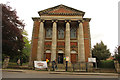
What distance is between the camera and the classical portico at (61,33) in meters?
24.2

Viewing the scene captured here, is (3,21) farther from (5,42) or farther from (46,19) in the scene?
(46,19)

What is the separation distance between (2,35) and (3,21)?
2.35 metres

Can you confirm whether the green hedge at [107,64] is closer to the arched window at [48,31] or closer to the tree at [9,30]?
the arched window at [48,31]

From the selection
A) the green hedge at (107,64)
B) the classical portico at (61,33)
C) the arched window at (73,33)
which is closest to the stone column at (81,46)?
the classical portico at (61,33)

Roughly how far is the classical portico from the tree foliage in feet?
34.7

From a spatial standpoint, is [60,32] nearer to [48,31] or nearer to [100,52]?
[48,31]

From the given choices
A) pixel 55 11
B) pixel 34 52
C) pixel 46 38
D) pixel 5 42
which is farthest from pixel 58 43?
pixel 5 42

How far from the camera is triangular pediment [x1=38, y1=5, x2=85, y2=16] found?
2488cm

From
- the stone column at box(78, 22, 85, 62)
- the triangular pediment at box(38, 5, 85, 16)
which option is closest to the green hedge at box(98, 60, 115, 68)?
the stone column at box(78, 22, 85, 62)

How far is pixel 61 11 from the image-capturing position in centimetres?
2586

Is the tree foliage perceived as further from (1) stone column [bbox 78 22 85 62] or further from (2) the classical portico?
(1) stone column [bbox 78 22 85 62]

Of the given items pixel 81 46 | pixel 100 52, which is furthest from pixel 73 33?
pixel 100 52

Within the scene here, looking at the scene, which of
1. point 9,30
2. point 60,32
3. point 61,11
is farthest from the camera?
point 60,32

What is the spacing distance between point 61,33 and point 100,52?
17247 millimetres
